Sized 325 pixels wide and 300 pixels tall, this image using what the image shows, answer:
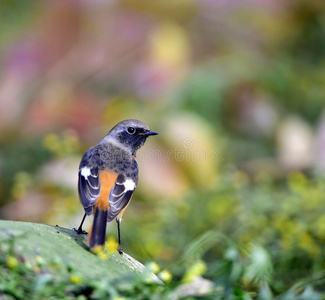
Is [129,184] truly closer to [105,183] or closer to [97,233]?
[105,183]

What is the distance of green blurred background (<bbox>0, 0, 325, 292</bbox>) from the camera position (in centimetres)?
337

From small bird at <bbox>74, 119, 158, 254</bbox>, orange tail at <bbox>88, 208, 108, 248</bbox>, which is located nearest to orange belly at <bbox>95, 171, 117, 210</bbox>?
small bird at <bbox>74, 119, 158, 254</bbox>

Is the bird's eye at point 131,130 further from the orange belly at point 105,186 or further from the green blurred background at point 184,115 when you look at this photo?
the green blurred background at point 184,115

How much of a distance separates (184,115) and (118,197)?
267 centimetres

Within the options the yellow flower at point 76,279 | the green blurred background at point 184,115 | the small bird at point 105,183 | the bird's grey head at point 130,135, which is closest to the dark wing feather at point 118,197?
the small bird at point 105,183

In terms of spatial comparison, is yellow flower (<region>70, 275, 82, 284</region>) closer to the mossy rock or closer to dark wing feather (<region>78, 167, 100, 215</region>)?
the mossy rock

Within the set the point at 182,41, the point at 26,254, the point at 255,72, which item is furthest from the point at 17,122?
the point at 26,254

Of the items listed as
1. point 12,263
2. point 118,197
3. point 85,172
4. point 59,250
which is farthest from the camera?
point 85,172

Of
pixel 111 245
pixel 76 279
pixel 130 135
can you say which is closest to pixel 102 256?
pixel 111 245

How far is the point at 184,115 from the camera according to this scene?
4.68 m

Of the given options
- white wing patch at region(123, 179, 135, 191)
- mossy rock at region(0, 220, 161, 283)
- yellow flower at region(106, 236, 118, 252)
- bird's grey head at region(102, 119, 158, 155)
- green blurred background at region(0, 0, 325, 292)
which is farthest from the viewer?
green blurred background at region(0, 0, 325, 292)

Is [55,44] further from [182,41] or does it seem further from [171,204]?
[171,204]

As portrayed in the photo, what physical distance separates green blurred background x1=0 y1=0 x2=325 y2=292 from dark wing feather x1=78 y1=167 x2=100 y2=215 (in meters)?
0.83

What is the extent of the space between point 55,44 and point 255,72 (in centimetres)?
210
